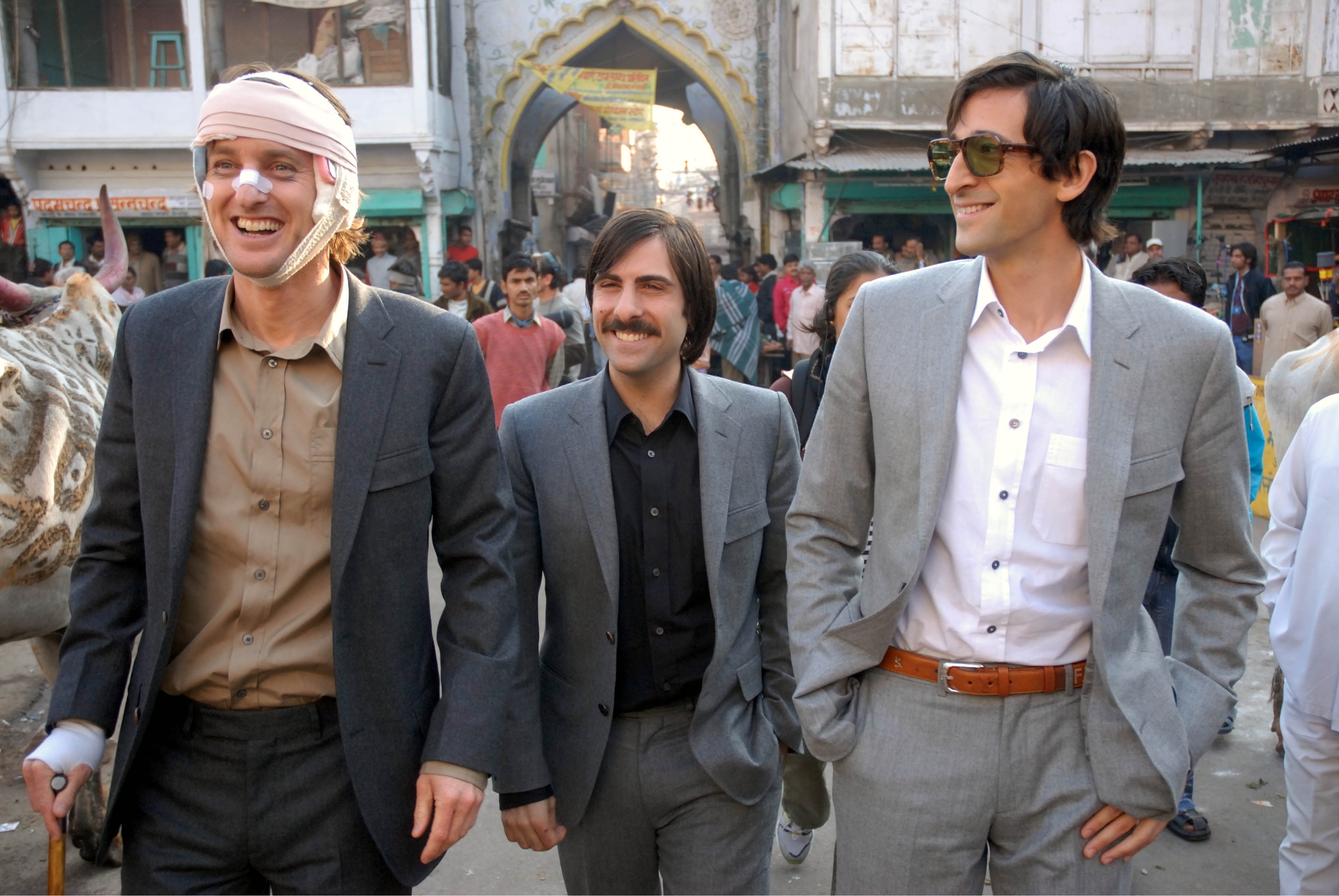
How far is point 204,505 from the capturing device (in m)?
1.95

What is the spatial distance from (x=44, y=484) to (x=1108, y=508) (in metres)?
2.80

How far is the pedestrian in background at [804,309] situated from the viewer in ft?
41.4

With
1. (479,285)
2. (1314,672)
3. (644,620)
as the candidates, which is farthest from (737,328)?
(644,620)

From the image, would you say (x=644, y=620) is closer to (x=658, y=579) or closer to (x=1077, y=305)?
(x=658, y=579)

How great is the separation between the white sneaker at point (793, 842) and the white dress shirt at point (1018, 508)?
187 cm

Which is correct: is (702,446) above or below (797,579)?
above

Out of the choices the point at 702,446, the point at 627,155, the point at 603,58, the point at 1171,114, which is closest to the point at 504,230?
the point at 603,58

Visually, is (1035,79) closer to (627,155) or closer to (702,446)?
(702,446)

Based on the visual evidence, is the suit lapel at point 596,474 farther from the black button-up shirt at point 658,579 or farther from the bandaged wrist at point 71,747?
the bandaged wrist at point 71,747

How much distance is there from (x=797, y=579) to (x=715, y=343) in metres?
11.2

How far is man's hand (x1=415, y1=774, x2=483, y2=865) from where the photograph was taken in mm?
1935

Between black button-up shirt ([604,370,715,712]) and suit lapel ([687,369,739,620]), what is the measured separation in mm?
43

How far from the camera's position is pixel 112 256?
212 inches

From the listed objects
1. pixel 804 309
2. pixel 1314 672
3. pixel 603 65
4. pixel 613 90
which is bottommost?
pixel 1314 672
